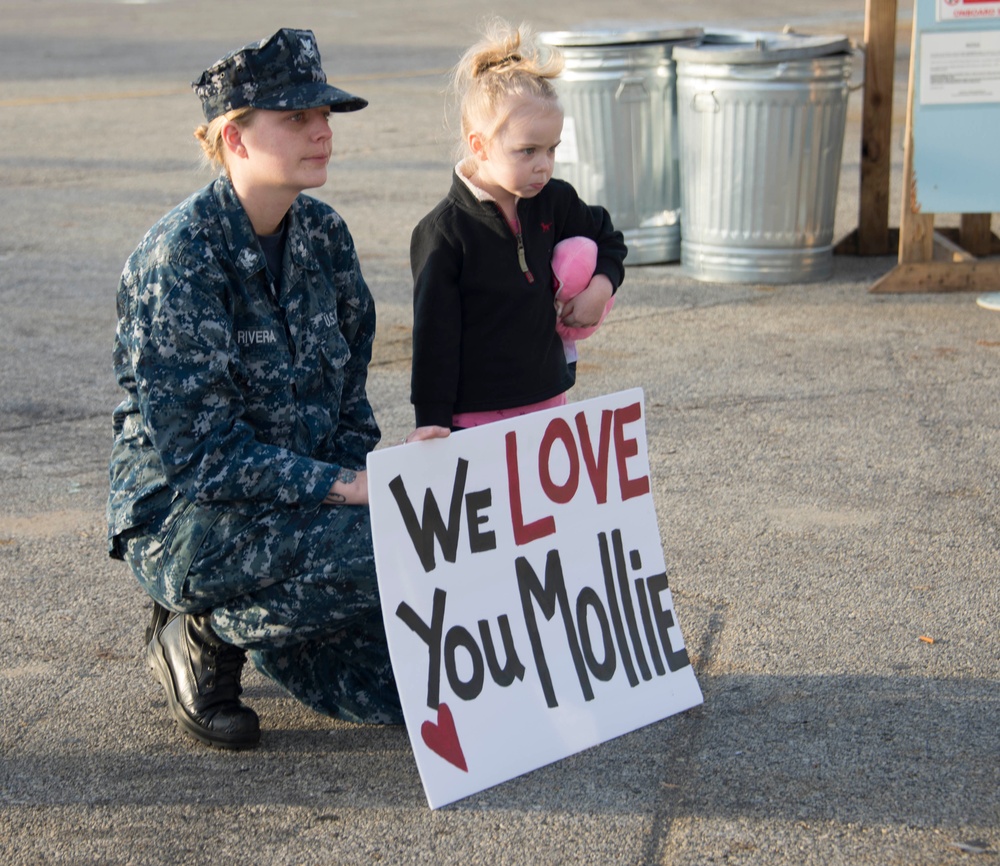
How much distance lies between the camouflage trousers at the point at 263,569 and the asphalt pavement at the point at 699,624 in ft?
1.04

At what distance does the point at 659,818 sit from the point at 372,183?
7.57 meters

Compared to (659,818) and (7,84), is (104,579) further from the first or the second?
(7,84)

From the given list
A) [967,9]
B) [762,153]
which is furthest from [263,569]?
[967,9]

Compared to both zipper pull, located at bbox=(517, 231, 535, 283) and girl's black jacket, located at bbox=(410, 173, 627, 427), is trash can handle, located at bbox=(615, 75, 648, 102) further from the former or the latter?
zipper pull, located at bbox=(517, 231, 535, 283)

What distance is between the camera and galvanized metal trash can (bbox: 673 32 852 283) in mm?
6516

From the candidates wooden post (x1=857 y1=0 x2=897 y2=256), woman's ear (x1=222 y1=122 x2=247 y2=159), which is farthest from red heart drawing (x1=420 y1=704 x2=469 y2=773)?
wooden post (x1=857 y1=0 x2=897 y2=256)

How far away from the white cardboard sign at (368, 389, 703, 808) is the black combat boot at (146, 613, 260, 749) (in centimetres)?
46

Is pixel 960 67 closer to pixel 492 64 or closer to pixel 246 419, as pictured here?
pixel 492 64

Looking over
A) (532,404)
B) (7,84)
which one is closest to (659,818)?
(532,404)

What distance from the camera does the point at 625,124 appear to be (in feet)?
22.9

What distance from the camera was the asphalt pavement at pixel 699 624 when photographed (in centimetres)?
264

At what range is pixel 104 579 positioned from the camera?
12.5 ft

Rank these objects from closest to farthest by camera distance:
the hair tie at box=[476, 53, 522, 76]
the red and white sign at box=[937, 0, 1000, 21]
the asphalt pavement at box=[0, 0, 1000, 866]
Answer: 1. the asphalt pavement at box=[0, 0, 1000, 866]
2. the hair tie at box=[476, 53, 522, 76]
3. the red and white sign at box=[937, 0, 1000, 21]

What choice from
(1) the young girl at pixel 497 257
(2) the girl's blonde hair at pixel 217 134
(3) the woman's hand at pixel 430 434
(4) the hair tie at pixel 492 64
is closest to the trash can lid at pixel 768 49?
(1) the young girl at pixel 497 257
